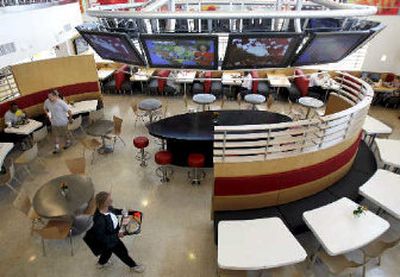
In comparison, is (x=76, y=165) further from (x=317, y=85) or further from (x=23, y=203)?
(x=317, y=85)

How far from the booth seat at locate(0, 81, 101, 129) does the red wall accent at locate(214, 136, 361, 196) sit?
6649mm

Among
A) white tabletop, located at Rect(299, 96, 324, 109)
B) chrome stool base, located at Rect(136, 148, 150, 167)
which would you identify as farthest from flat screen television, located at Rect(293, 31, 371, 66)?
white tabletop, located at Rect(299, 96, 324, 109)

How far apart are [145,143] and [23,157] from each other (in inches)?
111

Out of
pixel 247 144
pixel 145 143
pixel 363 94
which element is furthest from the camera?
pixel 145 143

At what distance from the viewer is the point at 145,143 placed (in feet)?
23.3

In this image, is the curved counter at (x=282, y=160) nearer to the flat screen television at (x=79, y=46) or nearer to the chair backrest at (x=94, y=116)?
the chair backrest at (x=94, y=116)

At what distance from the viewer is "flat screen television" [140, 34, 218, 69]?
347cm

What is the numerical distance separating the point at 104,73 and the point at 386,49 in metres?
11.1

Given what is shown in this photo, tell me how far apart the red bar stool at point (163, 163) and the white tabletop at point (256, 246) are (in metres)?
2.57

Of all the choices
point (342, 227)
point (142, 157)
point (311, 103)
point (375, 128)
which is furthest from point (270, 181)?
point (311, 103)

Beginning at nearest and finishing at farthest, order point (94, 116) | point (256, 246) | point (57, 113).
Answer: point (256, 246) → point (57, 113) → point (94, 116)

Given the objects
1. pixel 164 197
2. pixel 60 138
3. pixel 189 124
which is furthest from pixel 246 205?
pixel 60 138

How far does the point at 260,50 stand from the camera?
12.2ft

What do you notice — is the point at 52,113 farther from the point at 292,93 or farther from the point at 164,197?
the point at 292,93
